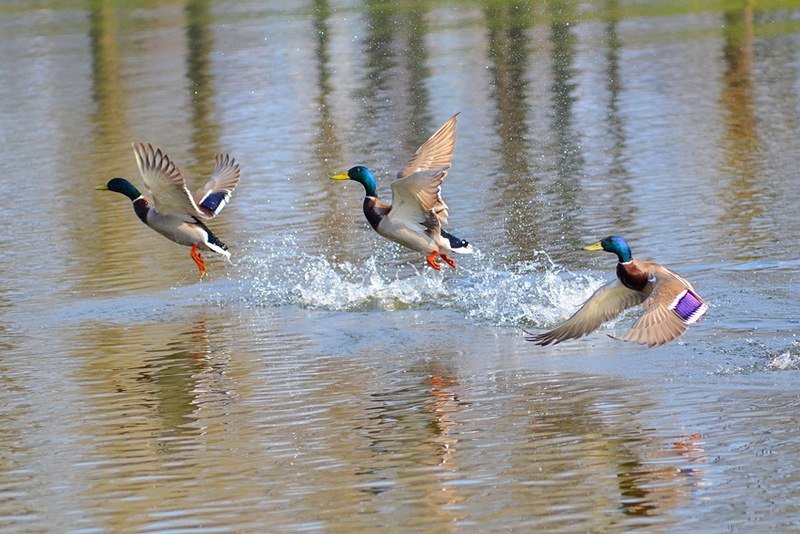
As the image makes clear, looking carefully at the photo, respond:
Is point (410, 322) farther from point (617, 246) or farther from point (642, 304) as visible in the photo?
point (642, 304)

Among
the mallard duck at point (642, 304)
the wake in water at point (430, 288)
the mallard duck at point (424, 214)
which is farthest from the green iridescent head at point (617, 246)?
the mallard duck at point (424, 214)

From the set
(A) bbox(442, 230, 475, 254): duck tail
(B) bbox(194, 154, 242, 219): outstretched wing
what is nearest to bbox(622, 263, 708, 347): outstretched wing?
(A) bbox(442, 230, 475, 254): duck tail

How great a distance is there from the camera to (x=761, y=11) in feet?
118

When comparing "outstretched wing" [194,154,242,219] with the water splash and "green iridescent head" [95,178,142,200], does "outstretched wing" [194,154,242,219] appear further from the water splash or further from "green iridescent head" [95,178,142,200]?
the water splash

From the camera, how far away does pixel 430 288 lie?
41.2ft

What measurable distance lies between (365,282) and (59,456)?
4.76 metres

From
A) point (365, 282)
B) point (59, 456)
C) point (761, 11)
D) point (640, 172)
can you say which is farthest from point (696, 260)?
point (761, 11)

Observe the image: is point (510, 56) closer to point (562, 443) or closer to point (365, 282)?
point (365, 282)

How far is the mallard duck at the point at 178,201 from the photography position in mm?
12258

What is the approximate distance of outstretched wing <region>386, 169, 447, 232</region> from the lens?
1188 centimetres

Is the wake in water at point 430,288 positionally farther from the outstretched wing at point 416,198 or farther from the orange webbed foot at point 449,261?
the outstretched wing at point 416,198

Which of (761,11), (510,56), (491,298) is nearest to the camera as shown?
(491,298)

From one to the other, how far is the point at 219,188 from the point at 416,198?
7.65ft

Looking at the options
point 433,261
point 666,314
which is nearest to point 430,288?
point 433,261
